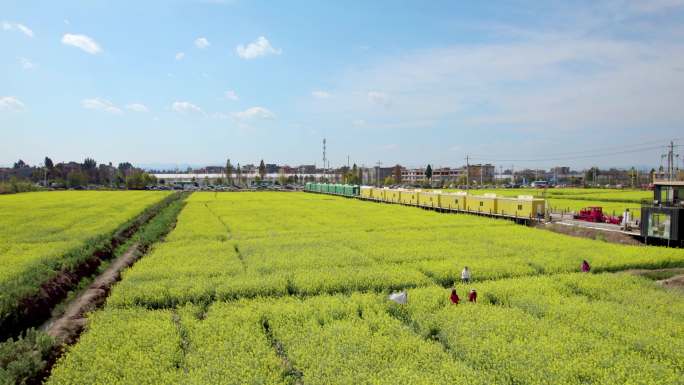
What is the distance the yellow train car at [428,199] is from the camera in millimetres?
58438

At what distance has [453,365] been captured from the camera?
435 inches

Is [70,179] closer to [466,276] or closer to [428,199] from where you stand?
[428,199]

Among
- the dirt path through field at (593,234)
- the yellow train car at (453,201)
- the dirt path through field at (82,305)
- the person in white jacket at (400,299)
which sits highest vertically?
the yellow train car at (453,201)

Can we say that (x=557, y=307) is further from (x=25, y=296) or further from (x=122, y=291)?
(x=25, y=296)

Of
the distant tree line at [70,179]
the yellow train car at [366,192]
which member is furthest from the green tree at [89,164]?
the yellow train car at [366,192]

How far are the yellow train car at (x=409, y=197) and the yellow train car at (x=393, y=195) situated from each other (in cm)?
113

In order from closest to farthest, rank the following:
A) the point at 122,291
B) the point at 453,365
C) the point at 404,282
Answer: the point at 453,365 → the point at 122,291 → the point at 404,282

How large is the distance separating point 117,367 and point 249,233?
2407 centimetres

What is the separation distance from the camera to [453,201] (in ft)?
181

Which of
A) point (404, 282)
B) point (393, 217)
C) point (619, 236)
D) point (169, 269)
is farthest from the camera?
point (393, 217)

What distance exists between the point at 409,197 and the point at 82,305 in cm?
5311

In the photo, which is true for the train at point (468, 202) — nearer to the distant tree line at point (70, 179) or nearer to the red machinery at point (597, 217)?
the red machinery at point (597, 217)

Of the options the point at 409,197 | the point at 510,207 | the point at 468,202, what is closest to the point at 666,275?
the point at 510,207

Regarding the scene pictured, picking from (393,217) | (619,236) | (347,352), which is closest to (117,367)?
Result: (347,352)
